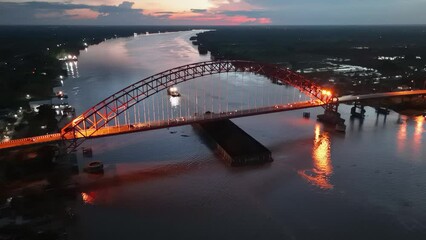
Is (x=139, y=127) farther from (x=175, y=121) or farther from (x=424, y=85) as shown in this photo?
(x=424, y=85)

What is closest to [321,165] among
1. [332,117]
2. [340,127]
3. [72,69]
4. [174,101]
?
[340,127]

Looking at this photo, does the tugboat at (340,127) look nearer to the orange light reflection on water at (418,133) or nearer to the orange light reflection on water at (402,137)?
the orange light reflection on water at (402,137)

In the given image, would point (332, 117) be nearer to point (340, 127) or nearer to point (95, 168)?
point (340, 127)

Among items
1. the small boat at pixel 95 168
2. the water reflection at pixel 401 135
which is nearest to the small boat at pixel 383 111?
the water reflection at pixel 401 135

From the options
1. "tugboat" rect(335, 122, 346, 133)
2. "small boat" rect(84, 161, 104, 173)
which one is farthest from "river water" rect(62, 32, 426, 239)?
"tugboat" rect(335, 122, 346, 133)

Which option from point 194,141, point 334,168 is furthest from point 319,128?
point 194,141
